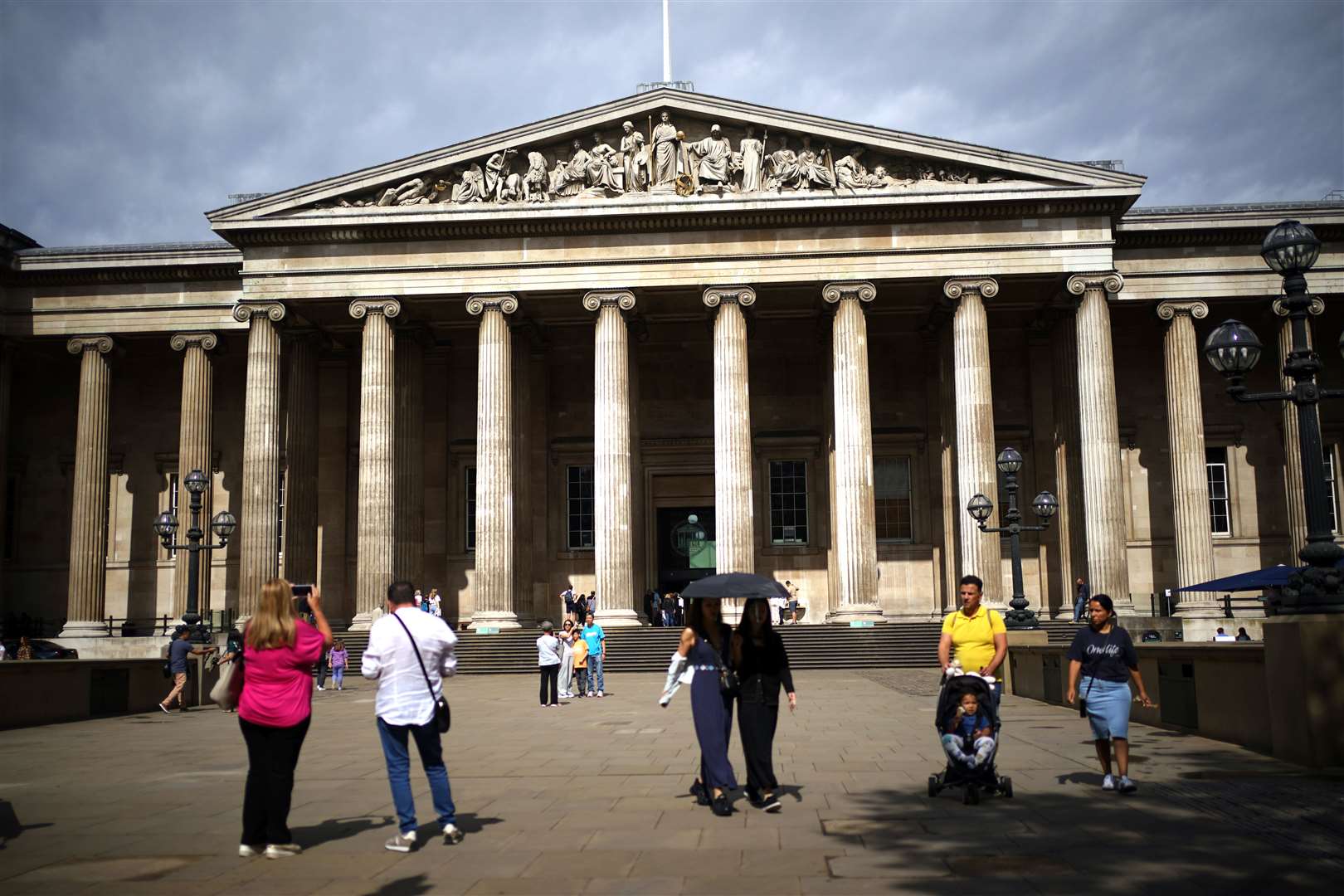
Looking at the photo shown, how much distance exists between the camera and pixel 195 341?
1635 inches

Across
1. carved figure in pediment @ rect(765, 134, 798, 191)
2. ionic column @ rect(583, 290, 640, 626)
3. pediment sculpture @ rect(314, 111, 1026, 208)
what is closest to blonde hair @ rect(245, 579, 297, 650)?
ionic column @ rect(583, 290, 640, 626)

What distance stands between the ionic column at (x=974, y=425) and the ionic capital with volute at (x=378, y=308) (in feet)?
54.8

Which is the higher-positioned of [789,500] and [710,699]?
[789,500]

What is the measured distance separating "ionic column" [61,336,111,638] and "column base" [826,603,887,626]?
78.0 ft

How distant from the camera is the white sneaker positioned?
29.8 ft

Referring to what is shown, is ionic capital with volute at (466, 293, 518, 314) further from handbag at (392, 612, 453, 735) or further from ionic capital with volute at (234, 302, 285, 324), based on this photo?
handbag at (392, 612, 453, 735)

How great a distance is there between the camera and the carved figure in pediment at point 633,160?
3788 cm

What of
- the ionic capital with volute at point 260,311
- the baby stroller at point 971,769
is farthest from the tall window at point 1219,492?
the baby stroller at point 971,769

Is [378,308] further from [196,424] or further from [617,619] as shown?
[617,619]

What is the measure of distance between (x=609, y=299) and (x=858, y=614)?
11990 mm

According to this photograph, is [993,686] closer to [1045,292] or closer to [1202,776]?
[1202,776]

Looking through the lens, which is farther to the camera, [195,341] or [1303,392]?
[195,341]

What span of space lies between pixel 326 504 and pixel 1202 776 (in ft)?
118

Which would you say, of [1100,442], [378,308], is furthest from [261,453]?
[1100,442]
